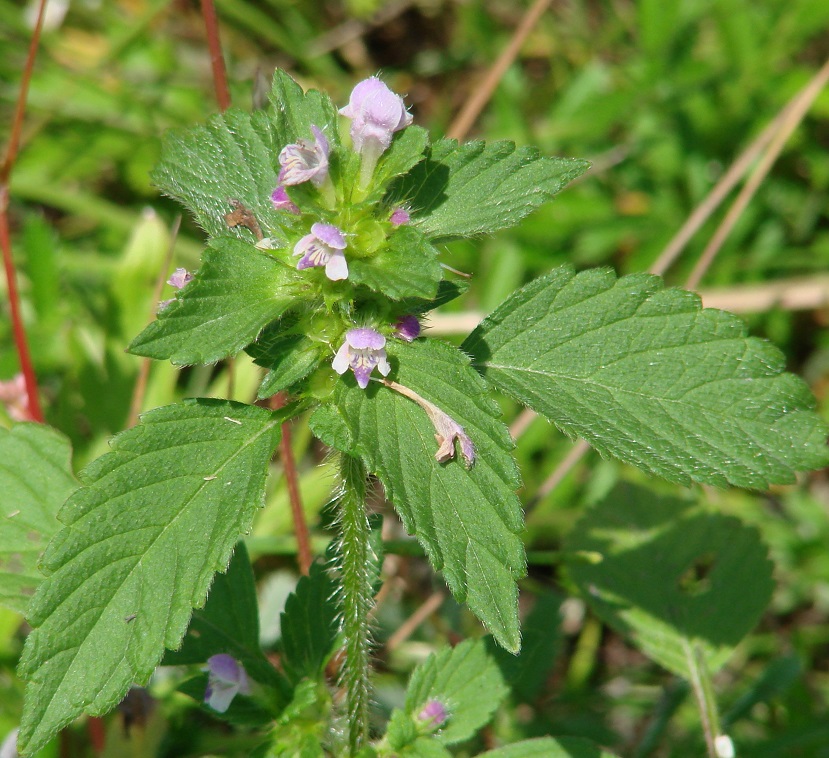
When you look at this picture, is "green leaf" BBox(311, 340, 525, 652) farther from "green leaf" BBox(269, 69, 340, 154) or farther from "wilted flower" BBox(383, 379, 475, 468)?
"green leaf" BBox(269, 69, 340, 154)

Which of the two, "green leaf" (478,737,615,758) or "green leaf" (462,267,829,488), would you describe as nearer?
"green leaf" (462,267,829,488)

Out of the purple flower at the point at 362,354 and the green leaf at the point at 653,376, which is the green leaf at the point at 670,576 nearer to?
the green leaf at the point at 653,376

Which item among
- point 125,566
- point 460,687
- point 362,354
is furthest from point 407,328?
point 460,687

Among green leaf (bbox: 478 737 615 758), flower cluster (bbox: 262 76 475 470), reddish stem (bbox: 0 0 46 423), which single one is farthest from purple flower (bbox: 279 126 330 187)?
reddish stem (bbox: 0 0 46 423)

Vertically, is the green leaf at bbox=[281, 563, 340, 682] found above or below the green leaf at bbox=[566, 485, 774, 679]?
above

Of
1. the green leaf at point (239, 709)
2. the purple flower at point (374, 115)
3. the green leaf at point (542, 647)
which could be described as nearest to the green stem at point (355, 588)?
the green leaf at point (239, 709)

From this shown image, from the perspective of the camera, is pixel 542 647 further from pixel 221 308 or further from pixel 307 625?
pixel 221 308
